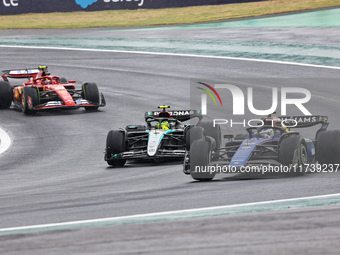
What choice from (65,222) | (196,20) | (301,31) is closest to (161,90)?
(301,31)

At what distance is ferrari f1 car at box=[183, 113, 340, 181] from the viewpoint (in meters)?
11.3

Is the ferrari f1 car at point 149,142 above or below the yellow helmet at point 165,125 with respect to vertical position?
below

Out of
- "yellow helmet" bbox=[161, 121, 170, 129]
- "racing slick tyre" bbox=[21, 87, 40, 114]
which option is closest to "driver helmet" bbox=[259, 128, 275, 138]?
"yellow helmet" bbox=[161, 121, 170, 129]

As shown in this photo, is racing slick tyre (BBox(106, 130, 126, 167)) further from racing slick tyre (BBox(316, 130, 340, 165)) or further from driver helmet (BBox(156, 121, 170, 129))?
racing slick tyre (BBox(316, 130, 340, 165))

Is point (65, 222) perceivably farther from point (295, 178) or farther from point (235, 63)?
point (235, 63)

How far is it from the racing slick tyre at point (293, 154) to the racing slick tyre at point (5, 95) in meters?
13.5

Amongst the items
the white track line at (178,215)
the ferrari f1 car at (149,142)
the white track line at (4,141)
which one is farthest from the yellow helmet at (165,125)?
the white track line at (178,215)

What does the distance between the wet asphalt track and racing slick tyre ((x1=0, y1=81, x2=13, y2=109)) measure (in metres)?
0.31

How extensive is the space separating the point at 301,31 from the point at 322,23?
1.77m

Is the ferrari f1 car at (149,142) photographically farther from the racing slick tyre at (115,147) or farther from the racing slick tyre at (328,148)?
the racing slick tyre at (328,148)

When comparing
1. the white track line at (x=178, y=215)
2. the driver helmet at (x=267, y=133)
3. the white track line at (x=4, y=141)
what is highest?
the driver helmet at (x=267, y=133)

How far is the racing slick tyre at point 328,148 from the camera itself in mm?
11688

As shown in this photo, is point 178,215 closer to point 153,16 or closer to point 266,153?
point 266,153

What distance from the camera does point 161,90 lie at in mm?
24141
